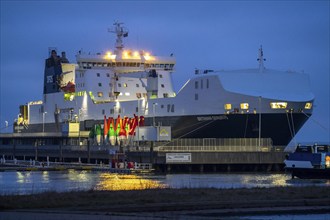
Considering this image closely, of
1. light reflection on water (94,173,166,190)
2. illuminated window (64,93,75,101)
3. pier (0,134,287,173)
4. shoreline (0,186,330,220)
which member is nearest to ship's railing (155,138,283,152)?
pier (0,134,287,173)

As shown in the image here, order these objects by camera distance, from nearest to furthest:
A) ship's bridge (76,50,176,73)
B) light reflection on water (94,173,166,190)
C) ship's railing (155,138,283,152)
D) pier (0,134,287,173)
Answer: light reflection on water (94,173,166,190) → pier (0,134,287,173) → ship's railing (155,138,283,152) → ship's bridge (76,50,176,73)

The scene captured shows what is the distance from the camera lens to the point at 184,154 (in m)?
60.2

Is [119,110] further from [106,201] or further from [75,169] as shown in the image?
[106,201]

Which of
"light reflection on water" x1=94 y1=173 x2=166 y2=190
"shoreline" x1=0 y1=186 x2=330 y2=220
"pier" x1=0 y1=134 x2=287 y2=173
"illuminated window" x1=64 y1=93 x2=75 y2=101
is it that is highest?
"illuminated window" x1=64 y1=93 x2=75 y2=101

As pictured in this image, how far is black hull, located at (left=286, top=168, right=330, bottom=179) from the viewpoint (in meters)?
47.8

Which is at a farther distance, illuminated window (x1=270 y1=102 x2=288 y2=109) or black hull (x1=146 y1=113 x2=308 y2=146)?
black hull (x1=146 y1=113 x2=308 y2=146)

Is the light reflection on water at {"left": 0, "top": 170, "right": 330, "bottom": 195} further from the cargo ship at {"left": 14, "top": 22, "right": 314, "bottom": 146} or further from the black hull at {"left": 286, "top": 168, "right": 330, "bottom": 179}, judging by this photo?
the cargo ship at {"left": 14, "top": 22, "right": 314, "bottom": 146}

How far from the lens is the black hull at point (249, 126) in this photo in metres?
62.8

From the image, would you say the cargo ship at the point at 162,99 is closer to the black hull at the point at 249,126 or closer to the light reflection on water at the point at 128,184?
the black hull at the point at 249,126

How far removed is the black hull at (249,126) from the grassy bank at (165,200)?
103 ft

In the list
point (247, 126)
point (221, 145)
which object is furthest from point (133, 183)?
point (247, 126)

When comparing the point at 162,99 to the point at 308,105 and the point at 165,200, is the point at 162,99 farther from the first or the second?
the point at 165,200

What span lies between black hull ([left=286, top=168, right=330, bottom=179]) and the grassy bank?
54.6 feet

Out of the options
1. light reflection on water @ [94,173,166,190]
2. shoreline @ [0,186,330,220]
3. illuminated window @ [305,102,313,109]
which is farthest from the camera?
illuminated window @ [305,102,313,109]
